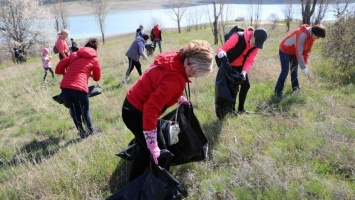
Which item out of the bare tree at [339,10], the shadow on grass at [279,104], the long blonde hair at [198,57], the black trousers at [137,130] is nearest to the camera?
the long blonde hair at [198,57]

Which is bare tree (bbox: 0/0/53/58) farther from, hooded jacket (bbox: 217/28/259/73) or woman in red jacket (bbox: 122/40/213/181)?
woman in red jacket (bbox: 122/40/213/181)

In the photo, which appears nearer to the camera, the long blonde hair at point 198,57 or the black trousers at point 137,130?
the long blonde hair at point 198,57

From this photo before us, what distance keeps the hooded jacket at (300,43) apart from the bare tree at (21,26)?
1200 inches

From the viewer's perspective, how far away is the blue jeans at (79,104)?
4.60m

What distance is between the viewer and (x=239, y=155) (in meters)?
3.37

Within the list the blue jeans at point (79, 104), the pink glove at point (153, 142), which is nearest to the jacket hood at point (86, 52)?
the blue jeans at point (79, 104)

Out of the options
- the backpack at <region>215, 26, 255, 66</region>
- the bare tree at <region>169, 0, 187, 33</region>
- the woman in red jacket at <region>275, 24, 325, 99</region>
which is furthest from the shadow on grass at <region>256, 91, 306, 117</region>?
the bare tree at <region>169, 0, 187, 33</region>

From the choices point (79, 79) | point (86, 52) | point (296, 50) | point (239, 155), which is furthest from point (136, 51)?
point (239, 155)

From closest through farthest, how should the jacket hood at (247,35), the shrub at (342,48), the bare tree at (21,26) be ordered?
the jacket hood at (247,35) → the shrub at (342,48) → the bare tree at (21,26)

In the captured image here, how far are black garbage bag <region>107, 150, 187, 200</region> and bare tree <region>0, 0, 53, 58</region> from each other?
31.8m

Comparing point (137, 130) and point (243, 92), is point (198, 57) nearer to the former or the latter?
point (137, 130)

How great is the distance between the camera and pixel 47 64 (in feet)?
33.3

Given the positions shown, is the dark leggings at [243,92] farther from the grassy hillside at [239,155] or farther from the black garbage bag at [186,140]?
the black garbage bag at [186,140]

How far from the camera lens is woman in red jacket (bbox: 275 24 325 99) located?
4.97 meters
